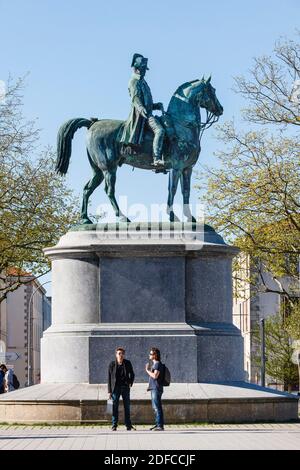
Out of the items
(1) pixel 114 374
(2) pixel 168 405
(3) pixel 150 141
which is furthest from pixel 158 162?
(1) pixel 114 374

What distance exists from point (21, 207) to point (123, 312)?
22.1 metres

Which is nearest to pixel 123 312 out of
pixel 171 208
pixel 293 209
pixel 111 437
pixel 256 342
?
pixel 171 208

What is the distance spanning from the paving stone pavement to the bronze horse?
596cm

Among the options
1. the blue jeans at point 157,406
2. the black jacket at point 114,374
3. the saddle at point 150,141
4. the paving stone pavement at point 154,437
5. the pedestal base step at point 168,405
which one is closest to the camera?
the paving stone pavement at point 154,437

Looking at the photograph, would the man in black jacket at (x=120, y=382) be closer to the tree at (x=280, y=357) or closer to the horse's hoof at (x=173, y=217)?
the horse's hoof at (x=173, y=217)

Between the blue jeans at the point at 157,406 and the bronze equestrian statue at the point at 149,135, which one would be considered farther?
the bronze equestrian statue at the point at 149,135

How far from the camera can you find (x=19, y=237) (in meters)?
50.7

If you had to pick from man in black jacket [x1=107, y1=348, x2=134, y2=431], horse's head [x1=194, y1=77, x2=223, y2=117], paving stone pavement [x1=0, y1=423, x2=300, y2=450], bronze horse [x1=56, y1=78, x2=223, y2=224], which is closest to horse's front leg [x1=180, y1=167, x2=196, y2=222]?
bronze horse [x1=56, y1=78, x2=223, y2=224]

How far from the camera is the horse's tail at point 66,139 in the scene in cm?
3022

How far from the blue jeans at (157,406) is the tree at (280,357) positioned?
53177 mm

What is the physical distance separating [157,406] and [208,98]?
8.11 meters

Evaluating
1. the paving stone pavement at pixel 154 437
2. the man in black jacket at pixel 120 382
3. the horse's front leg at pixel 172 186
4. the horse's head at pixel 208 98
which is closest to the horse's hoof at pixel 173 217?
the horse's front leg at pixel 172 186

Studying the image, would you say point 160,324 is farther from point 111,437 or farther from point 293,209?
point 293,209

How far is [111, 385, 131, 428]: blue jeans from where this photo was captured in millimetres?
25125
